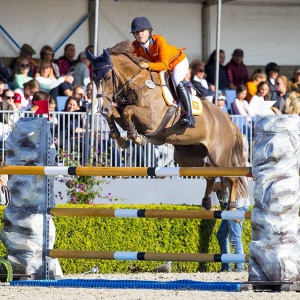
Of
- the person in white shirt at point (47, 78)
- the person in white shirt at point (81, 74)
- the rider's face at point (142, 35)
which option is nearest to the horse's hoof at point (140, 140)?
the rider's face at point (142, 35)

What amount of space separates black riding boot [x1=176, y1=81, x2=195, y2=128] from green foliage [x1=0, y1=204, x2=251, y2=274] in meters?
1.34

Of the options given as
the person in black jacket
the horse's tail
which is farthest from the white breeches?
the person in black jacket

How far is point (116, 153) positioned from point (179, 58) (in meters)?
3.52

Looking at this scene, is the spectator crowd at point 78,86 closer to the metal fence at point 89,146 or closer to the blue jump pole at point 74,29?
the metal fence at point 89,146

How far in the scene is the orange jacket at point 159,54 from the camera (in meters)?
10.0

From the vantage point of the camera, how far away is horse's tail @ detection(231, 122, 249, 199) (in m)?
11.3

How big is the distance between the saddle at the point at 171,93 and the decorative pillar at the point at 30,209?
2.31m

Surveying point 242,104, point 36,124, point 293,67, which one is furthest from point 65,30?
point 36,124

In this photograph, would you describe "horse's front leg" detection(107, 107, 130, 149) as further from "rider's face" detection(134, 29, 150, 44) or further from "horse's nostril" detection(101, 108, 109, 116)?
"rider's face" detection(134, 29, 150, 44)

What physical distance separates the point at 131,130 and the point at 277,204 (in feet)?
8.57

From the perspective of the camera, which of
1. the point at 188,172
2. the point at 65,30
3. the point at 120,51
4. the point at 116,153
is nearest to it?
the point at 188,172

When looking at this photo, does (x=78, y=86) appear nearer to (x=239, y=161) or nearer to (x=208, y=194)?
(x=239, y=161)

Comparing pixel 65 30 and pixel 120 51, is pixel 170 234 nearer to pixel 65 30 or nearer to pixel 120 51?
pixel 120 51

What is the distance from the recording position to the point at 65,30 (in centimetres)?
1669
